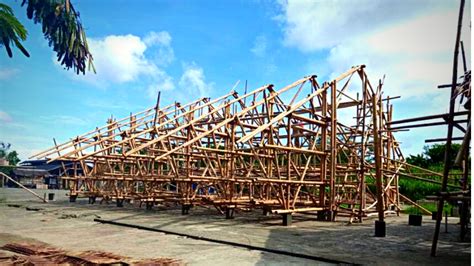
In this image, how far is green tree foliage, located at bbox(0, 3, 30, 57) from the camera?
8266 millimetres

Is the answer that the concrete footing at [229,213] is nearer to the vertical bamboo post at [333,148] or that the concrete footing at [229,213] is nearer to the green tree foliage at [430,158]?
the vertical bamboo post at [333,148]

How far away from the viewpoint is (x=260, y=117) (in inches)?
572

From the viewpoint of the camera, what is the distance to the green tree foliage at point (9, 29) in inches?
325

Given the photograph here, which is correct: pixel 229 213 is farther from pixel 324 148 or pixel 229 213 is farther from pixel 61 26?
pixel 61 26

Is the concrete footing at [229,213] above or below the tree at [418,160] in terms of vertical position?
below

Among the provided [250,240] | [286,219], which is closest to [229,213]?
[286,219]

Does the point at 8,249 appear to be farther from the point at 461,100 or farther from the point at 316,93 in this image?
the point at 316,93

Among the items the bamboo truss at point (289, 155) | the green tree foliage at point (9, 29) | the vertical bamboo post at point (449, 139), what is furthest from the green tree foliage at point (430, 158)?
the green tree foliage at point (9, 29)

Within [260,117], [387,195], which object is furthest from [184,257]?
[387,195]

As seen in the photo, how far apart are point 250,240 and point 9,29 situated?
651cm

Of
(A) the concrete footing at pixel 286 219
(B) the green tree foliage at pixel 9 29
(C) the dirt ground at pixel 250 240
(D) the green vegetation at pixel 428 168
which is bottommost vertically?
(C) the dirt ground at pixel 250 240

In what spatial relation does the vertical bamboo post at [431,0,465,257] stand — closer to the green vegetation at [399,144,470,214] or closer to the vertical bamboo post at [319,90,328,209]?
the vertical bamboo post at [319,90,328,209]

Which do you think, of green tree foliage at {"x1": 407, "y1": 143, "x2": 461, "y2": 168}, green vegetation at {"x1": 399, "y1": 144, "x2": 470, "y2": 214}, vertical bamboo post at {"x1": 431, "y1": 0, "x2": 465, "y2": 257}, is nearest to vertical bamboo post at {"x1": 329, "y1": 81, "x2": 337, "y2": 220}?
vertical bamboo post at {"x1": 431, "y1": 0, "x2": 465, "y2": 257}

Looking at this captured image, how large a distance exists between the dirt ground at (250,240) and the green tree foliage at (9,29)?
3.97 metres
